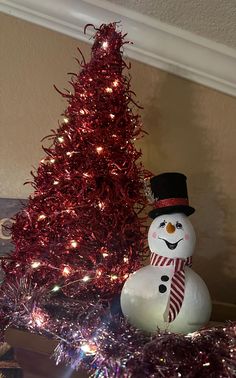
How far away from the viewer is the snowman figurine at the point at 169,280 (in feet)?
1.84

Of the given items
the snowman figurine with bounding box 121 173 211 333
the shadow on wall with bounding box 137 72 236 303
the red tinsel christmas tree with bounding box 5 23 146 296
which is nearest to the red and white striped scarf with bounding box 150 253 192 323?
the snowman figurine with bounding box 121 173 211 333

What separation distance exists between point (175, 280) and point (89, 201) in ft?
0.73

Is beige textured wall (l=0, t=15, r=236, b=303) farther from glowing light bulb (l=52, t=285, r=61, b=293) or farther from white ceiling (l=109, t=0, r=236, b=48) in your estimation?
glowing light bulb (l=52, t=285, r=61, b=293)

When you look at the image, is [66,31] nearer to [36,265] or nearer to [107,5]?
[107,5]

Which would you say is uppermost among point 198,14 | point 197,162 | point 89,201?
point 198,14

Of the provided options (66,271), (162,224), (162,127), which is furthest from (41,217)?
(162,127)

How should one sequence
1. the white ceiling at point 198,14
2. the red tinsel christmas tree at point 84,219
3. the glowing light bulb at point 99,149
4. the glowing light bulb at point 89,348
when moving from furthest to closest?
the white ceiling at point 198,14
the glowing light bulb at point 99,149
the red tinsel christmas tree at point 84,219
the glowing light bulb at point 89,348

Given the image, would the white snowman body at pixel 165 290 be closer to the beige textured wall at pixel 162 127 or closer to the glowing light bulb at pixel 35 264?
the glowing light bulb at pixel 35 264

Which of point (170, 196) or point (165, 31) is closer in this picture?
point (170, 196)

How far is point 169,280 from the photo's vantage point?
0.58 metres

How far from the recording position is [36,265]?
0.72 metres

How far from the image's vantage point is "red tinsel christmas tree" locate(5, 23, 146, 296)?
0.72 meters

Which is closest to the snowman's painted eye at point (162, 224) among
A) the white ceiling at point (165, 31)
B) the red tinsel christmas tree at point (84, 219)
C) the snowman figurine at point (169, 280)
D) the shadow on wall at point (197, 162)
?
the snowman figurine at point (169, 280)

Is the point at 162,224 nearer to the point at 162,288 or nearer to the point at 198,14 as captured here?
the point at 162,288
